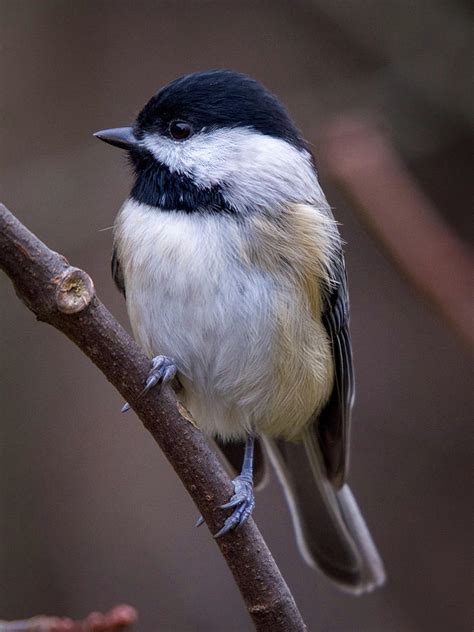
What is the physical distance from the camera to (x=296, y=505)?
2.26 m

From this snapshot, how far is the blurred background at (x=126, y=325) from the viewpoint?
9.39 ft

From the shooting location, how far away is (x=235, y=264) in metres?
1.69

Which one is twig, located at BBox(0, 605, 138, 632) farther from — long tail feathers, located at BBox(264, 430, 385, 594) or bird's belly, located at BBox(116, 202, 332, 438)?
long tail feathers, located at BBox(264, 430, 385, 594)

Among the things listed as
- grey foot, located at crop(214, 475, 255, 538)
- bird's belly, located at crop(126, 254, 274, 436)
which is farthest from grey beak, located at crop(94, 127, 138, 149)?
grey foot, located at crop(214, 475, 255, 538)

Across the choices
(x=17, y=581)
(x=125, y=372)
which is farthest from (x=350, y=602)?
(x=125, y=372)

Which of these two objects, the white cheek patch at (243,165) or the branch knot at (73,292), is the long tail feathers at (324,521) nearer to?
the white cheek patch at (243,165)

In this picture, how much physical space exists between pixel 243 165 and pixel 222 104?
0.52ft

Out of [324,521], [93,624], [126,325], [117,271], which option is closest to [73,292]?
[93,624]

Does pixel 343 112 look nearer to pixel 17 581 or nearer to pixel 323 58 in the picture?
pixel 323 58

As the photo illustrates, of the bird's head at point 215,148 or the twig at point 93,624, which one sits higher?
the bird's head at point 215,148

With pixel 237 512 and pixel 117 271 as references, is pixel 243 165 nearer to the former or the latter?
pixel 117 271

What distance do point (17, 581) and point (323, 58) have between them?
230 cm

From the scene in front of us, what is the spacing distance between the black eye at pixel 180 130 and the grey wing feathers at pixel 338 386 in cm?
44

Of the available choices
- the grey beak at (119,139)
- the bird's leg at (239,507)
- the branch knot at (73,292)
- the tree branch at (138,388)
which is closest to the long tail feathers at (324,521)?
the bird's leg at (239,507)
